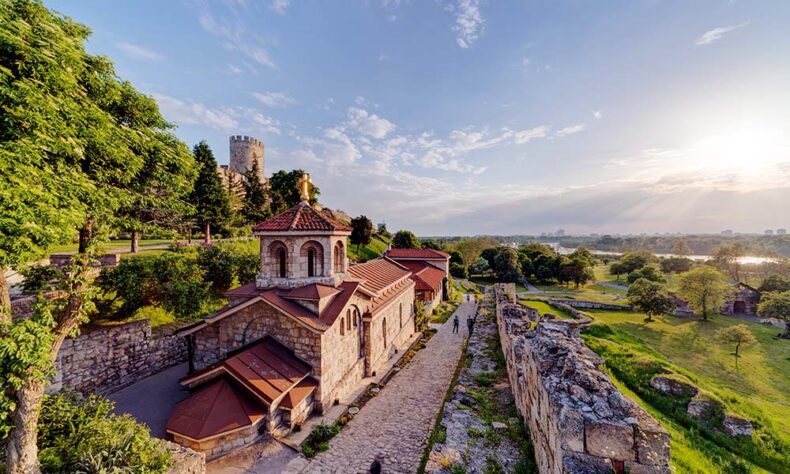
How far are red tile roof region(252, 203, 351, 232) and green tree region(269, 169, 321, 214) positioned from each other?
82.3 feet

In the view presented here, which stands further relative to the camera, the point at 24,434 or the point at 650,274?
the point at 650,274

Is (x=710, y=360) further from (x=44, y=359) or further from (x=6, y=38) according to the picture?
(x=6, y=38)

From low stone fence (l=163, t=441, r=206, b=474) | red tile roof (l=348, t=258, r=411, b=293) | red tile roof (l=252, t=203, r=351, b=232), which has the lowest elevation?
low stone fence (l=163, t=441, r=206, b=474)

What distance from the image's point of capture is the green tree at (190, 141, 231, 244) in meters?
27.3

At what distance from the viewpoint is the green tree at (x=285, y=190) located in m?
38.2

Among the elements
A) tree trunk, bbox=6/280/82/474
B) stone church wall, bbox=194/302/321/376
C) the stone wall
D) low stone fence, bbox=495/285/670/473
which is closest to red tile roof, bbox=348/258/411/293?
stone church wall, bbox=194/302/321/376

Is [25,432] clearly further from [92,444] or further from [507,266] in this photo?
[507,266]

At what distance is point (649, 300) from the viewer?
103 ft

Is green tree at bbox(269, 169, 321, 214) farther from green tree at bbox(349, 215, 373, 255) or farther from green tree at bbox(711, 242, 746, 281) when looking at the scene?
green tree at bbox(711, 242, 746, 281)

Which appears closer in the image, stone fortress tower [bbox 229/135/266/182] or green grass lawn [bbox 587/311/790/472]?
green grass lawn [bbox 587/311/790/472]

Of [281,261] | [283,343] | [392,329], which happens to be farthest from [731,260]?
[283,343]

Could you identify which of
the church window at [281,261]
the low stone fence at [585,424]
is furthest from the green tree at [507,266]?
the low stone fence at [585,424]

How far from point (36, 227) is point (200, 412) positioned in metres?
6.48

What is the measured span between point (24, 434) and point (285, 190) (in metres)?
36.5
